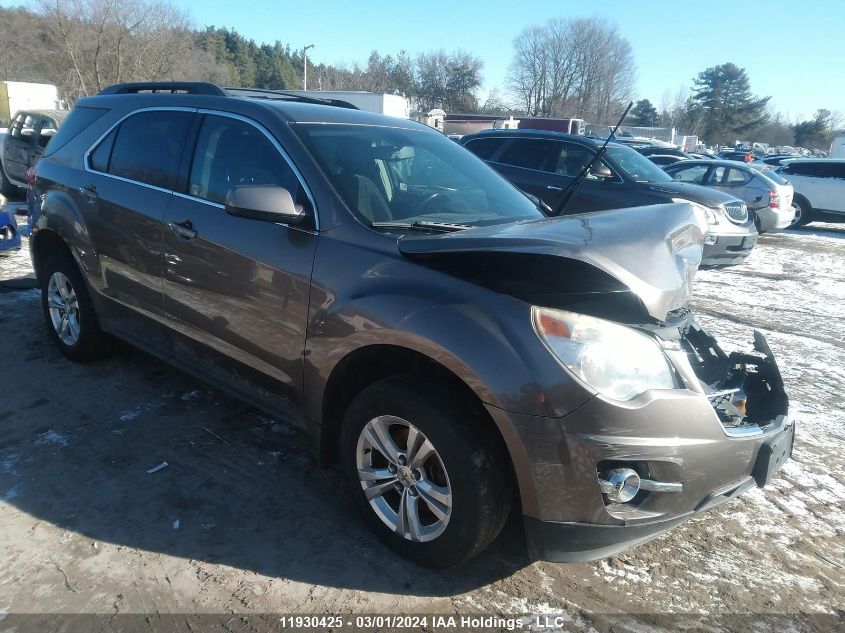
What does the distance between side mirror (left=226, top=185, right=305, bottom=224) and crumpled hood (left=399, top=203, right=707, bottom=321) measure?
1.81 ft

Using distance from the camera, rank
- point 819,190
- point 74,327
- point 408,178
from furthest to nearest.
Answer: point 819,190
point 74,327
point 408,178

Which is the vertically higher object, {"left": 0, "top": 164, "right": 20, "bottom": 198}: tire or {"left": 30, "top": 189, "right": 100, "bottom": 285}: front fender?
{"left": 30, "top": 189, "right": 100, "bottom": 285}: front fender

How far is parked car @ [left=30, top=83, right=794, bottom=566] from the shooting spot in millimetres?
2215

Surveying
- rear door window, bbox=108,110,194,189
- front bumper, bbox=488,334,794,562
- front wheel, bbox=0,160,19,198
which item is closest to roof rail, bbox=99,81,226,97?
rear door window, bbox=108,110,194,189

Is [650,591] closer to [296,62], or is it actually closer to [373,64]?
[373,64]

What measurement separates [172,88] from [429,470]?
3090 mm

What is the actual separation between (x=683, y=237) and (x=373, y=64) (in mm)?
89548

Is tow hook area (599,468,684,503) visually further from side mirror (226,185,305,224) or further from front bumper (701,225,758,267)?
front bumper (701,225,758,267)

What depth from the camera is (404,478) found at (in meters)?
2.59

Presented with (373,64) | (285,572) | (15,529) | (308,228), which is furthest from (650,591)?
(373,64)

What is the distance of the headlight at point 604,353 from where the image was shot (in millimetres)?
2189

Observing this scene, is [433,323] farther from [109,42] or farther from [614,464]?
[109,42]

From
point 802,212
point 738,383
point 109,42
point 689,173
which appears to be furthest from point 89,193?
point 109,42

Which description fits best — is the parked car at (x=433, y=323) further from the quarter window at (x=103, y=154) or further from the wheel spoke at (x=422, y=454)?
the quarter window at (x=103, y=154)
